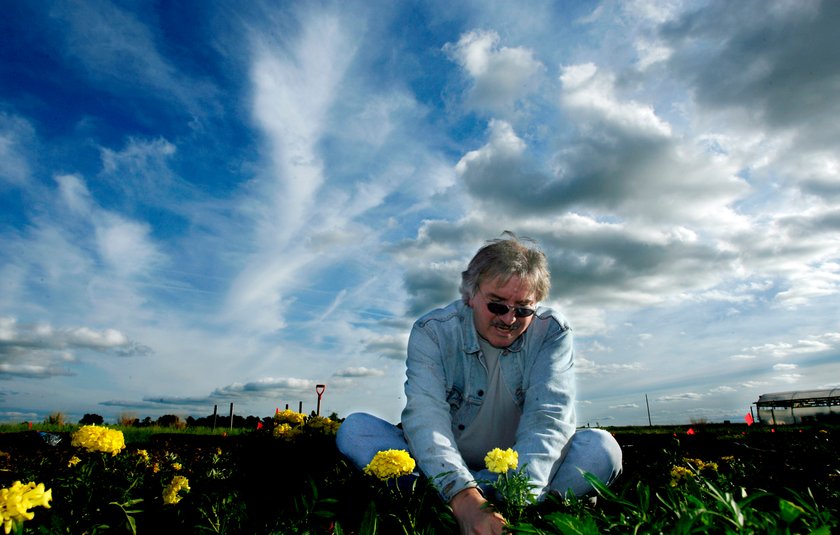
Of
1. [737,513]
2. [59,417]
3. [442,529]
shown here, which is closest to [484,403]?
[442,529]

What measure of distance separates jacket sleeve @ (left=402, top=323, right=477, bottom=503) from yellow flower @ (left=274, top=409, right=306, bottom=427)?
1.95 m

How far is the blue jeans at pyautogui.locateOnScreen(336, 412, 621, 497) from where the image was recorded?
3.43m

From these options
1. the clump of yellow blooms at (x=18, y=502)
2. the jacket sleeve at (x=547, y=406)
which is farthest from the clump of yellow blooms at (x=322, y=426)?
the clump of yellow blooms at (x=18, y=502)

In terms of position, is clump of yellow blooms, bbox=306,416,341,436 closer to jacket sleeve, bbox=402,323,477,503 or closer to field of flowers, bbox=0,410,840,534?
field of flowers, bbox=0,410,840,534

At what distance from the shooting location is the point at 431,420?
3.15 meters

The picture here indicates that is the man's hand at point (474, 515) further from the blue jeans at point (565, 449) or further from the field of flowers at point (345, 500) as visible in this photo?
the blue jeans at point (565, 449)

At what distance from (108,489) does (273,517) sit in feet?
3.03

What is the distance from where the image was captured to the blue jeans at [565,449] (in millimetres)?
3432

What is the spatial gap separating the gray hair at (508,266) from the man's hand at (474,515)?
129 centimetres

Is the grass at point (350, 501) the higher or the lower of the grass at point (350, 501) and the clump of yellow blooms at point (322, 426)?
the lower

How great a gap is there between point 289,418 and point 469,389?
2.05m

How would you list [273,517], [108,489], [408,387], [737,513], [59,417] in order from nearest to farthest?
[737,513] < [273,517] < [108,489] < [408,387] < [59,417]

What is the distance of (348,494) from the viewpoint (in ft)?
9.59

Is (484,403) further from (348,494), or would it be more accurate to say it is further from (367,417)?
(348,494)
